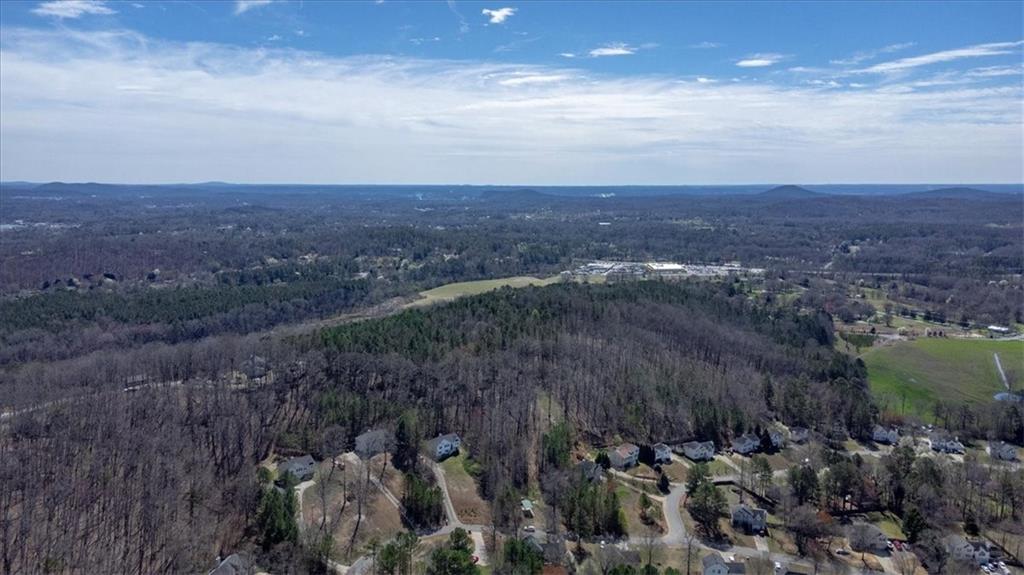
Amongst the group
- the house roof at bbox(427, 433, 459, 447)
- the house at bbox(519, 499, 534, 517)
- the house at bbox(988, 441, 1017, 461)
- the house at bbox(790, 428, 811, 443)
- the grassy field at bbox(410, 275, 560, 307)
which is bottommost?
the house at bbox(988, 441, 1017, 461)

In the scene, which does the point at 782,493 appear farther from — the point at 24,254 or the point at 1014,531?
the point at 24,254

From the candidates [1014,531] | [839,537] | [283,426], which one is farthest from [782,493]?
[283,426]

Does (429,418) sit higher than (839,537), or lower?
higher

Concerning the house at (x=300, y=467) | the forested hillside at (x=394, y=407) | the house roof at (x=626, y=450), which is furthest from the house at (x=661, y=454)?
the house at (x=300, y=467)

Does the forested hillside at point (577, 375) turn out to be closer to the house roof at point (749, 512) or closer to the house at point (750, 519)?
the house roof at point (749, 512)

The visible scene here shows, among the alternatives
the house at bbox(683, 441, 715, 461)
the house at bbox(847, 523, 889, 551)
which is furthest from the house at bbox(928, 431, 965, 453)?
the house at bbox(847, 523, 889, 551)

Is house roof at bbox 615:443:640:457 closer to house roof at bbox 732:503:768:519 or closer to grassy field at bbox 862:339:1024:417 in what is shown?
house roof at bbox 732:503:768:519

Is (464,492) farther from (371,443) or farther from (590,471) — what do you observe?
(590,471)
